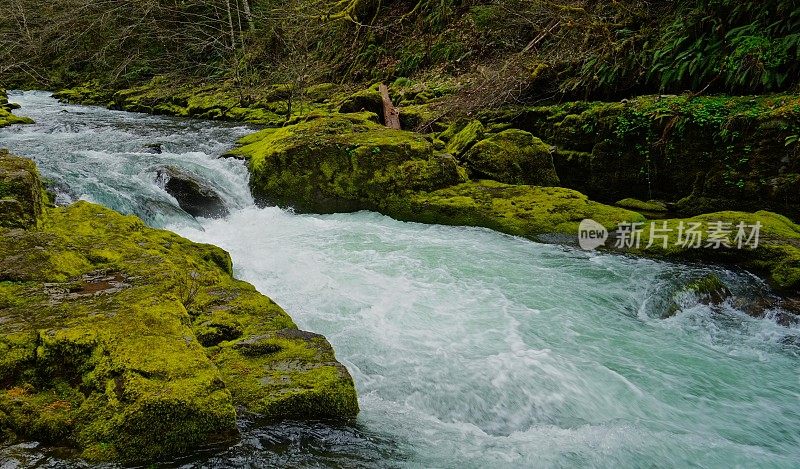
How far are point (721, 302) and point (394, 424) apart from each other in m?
4.01

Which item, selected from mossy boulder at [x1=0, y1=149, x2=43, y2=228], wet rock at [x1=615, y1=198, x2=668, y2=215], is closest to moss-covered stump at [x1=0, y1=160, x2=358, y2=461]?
mossy boulder at [x1=0, y1=149, x2=43, y2=228]

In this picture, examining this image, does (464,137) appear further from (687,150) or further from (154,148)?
Result: (154,148)

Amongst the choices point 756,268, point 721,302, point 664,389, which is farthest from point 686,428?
point 756,268

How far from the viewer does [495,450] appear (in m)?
3.17

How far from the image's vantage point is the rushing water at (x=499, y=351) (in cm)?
315

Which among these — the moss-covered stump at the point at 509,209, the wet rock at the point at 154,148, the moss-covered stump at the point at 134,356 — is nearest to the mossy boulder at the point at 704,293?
the moss-covered stump at the point at 509,209

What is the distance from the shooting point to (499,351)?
4414 millimetres

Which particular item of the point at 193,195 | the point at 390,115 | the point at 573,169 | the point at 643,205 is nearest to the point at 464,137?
the point at 573,169

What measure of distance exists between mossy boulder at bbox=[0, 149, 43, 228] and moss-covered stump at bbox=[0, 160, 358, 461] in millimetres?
390

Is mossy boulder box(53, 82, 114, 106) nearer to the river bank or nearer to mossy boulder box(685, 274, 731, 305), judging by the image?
the river bank

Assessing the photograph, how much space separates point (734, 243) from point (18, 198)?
296 inches

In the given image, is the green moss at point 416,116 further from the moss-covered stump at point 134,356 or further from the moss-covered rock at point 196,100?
the moss-covered stump at point 134,356

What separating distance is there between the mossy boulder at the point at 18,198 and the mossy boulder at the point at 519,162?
6522 mm

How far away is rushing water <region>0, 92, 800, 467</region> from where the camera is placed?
315 centimetres
